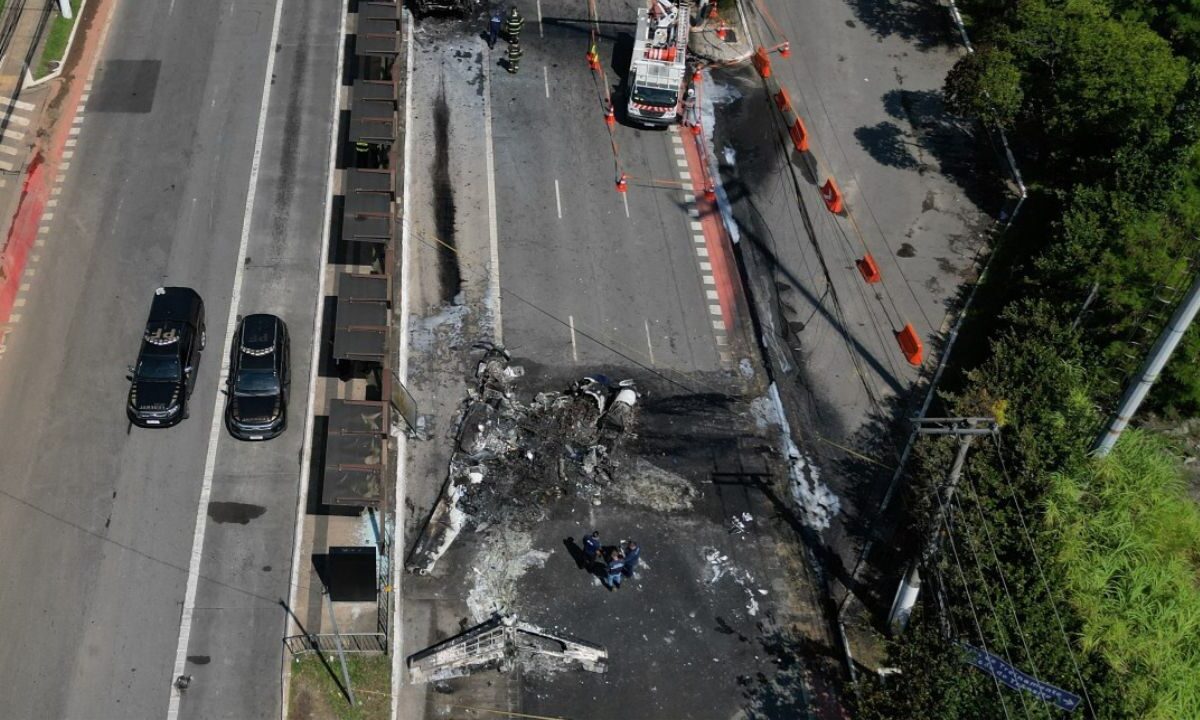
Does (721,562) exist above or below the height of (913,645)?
below

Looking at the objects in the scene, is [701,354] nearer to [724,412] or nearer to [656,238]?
[724,412]

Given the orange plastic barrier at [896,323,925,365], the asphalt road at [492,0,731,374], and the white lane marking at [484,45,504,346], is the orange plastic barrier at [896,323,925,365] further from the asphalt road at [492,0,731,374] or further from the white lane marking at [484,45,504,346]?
the white lane marking at [484,45,504,346]

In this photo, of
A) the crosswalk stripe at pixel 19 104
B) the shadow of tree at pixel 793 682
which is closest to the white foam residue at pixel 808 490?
the shadow of tree at pixel 793 682

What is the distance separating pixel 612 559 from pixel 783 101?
26.2m

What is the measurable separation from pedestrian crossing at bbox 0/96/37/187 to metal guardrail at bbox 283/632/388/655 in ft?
79.2

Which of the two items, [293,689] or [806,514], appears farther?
[806,514]

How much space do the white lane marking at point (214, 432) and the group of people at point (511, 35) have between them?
393 inches

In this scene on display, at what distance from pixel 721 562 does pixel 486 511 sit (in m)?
7.85

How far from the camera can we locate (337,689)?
3284cm

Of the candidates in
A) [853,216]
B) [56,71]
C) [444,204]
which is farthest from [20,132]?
[853,216]

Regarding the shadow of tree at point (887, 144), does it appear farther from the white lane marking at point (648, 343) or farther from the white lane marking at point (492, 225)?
the white lane marking at point (492, 225)

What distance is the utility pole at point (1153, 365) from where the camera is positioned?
31250mm

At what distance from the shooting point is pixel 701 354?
4238 cm

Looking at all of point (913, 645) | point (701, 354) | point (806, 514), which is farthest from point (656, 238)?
point (913, 645)
